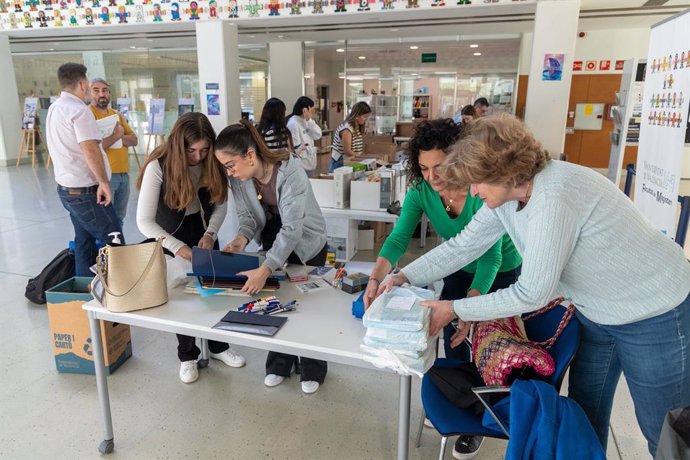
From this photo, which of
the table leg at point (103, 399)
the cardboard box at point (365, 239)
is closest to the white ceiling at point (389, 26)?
the cardboard box at point (365, 239)

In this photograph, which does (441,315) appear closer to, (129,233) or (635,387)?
(635,387)

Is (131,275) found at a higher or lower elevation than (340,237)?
higher

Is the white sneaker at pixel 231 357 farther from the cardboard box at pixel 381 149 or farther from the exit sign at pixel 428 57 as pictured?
the exit sign at pixel 428 57

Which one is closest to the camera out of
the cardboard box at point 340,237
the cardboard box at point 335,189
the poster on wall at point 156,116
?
the cardboard box at point 335,189

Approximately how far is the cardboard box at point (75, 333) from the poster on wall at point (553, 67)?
481 centimetres

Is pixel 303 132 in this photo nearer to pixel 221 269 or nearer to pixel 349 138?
pixel 349 138

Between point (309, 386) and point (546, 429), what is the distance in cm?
140

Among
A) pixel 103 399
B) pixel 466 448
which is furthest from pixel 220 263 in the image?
pixel 466 448

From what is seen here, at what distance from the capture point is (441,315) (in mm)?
1412

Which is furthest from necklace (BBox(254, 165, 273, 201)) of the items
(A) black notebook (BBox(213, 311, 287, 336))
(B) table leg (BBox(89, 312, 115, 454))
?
(B) table leg (BBox(89, 312, 115, 454))

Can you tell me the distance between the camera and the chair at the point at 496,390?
1438mm

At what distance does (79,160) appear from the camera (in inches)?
120

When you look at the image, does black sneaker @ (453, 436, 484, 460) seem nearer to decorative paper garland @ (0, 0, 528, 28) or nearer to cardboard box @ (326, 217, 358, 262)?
cardboard box @ (326, 217, 358, 262)

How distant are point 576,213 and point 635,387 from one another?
585mm
